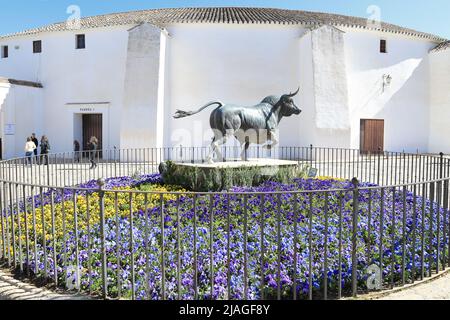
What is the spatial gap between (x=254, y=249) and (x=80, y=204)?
352 centimetres

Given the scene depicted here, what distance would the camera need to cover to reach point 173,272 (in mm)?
4055

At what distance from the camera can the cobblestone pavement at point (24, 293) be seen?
360cm

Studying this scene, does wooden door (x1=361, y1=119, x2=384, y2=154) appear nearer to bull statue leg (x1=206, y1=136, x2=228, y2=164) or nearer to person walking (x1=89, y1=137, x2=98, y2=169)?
person walking (x1=89, y1=137, x2=98, y2=169)

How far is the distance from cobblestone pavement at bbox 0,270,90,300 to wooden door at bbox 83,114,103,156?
17.2 m

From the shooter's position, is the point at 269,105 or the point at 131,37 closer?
the point at 269,105

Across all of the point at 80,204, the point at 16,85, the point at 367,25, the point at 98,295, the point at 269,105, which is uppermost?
the point at 367,25

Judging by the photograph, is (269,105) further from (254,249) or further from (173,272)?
(173,272)

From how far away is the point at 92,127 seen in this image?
20.8m

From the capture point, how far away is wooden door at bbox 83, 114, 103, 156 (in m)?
20.5

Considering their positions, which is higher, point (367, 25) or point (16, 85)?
point (367, 25)

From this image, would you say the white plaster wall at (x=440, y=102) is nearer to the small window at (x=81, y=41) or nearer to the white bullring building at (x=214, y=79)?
the white bullring building at (x=214, y=79)

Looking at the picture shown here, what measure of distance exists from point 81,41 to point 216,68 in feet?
23.9

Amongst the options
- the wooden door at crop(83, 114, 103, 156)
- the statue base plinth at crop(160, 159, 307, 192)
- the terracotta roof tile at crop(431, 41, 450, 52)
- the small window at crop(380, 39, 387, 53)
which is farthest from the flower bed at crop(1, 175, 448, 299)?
the terracotta roof tile at crop(431, 41, 450, 52)
